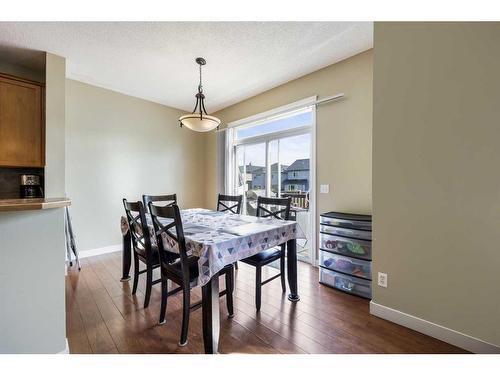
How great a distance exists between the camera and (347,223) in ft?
7.54

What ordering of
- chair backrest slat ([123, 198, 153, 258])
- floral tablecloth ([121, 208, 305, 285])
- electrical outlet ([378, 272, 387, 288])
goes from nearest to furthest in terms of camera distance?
floral tablecloth ([121, 208, 305, 285])
electrical outlet ([378, 272, 387, 288])
chair backrest slat ([123, 198, 153, 258])

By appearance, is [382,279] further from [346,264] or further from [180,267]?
[180,267]

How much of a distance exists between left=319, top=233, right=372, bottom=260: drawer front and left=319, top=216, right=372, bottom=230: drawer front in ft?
0.44

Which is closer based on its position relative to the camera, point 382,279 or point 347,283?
point 382,279

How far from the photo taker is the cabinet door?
2379 mm

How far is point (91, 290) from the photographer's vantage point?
2320 mm

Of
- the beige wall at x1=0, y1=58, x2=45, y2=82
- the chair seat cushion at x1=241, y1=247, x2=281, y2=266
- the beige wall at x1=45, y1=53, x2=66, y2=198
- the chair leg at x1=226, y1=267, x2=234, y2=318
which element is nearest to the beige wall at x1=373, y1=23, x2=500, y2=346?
the chair seat cushion at x1=241, y1=247, x2=281, y2=266

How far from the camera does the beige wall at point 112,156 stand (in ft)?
10.6

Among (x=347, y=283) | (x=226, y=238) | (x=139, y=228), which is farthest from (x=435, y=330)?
(x=139, y=228)

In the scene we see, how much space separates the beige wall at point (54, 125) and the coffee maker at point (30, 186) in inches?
9.7

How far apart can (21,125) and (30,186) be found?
0.69 meters

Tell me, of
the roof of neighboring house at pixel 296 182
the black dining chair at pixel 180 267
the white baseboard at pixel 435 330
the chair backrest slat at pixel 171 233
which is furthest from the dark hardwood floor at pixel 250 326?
the roof of neighboring house at pixel 296 182

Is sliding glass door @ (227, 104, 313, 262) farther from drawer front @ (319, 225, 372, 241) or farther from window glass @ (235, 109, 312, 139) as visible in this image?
drawer front @ (319, 225, 372, 241)
